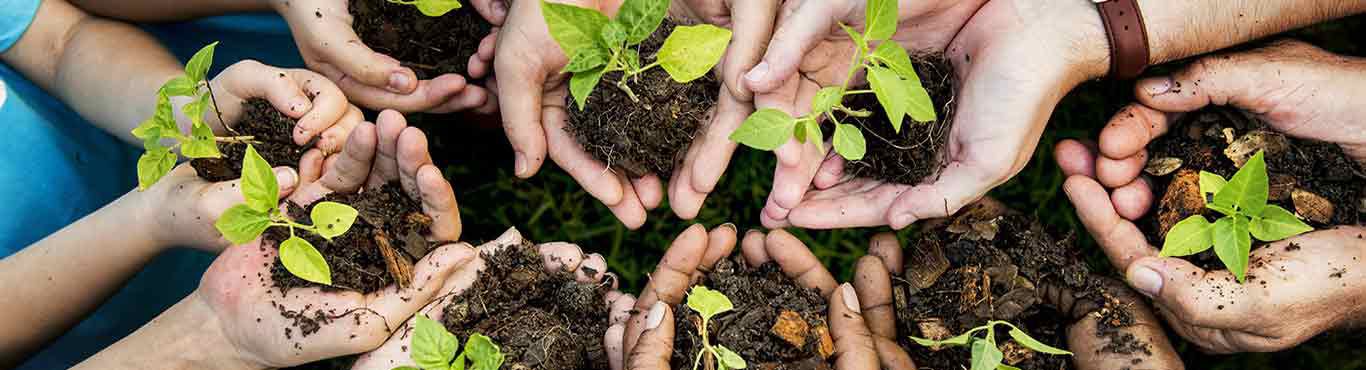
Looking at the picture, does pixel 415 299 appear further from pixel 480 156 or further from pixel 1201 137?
pixel 1201 137

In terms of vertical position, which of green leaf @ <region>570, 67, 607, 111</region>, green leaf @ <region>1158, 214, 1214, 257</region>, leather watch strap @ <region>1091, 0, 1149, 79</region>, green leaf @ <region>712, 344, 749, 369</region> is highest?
leather watch strap @ <region>1091, 0, 1149, 79</region>

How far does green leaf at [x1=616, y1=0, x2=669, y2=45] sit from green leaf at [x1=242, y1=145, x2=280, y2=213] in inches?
32.1

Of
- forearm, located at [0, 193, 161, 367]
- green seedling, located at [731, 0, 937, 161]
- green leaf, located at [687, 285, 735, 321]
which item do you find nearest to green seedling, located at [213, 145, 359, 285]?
forearm, located at [0, 193, 161, 367]

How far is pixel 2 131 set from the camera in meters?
2.46

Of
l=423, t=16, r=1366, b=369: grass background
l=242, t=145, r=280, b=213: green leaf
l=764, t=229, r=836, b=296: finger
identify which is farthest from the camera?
l=423, t=16, r=1366, b=369: grass background

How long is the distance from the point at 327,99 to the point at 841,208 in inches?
54.9

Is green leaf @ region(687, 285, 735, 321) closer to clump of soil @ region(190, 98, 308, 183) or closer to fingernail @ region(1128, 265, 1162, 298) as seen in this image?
fingernail @ region(1128, 265, 1162, 298)

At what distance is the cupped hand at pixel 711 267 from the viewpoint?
2148mm

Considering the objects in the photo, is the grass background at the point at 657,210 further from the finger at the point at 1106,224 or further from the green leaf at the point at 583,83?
the green leaf at the point at 583,83

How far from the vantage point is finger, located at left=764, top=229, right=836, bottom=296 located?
2363 mm

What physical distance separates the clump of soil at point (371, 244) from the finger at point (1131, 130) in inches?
69.1

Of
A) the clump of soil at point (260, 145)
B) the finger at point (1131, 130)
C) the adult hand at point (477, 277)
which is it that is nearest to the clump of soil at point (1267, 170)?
the finger at point (1131, 130)

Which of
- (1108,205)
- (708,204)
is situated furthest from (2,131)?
(1108,205)

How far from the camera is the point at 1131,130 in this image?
90.6 inches
